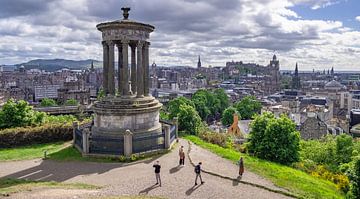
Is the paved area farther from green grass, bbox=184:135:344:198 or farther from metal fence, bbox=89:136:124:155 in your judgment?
metal fence, bbox=89:136:124:155

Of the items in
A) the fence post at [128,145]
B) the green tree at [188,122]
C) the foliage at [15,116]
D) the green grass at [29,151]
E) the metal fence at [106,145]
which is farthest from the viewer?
the green tree at [188,122]

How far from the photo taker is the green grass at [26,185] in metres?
16.5

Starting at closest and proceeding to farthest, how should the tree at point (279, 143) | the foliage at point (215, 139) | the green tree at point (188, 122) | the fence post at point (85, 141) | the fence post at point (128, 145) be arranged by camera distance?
the fence post at point (128, 145) → the fence post at point (85, 141) → the tree at point (279, 143) → the foliage at point (215, 139) → the green tree at point (188, 122)

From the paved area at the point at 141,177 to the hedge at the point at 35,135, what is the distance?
5.52 m

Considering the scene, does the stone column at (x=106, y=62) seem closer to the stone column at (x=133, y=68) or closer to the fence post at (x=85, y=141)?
the stone column at (x=133, y=68)

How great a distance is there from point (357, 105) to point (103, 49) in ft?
461

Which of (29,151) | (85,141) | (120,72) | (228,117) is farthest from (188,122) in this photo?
(228,117)

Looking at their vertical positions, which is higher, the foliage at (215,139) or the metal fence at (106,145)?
the metal fence at (106,145)

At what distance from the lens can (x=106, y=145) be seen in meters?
22.7

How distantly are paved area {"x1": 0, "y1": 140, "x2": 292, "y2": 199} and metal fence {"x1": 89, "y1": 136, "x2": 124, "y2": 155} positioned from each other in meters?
1.23

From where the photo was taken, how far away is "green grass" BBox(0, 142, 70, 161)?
23.7m

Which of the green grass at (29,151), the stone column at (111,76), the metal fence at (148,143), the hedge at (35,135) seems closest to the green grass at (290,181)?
the metal fence at (148,143)

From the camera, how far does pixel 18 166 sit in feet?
70.3

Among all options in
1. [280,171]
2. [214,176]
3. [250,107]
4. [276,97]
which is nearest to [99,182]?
[214,176]
